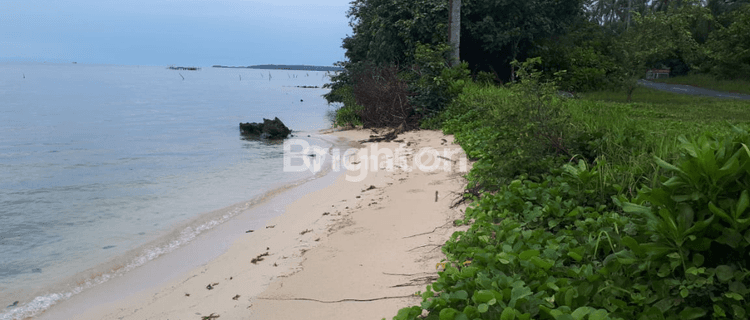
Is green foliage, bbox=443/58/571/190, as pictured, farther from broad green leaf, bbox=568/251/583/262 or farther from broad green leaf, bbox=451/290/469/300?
broad green leaf, bbox=451/290/469/300

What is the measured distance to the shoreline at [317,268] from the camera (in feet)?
13.1

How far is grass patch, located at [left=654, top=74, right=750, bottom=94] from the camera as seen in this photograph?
24733 millimetres

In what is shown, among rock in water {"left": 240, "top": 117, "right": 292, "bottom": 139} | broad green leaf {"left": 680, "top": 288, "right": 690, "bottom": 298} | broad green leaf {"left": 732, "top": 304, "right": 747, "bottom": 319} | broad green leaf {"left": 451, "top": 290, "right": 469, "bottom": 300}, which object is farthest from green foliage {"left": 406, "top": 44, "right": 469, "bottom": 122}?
broad green leaf {"left": 732, "top": 304, "right": 747, "bottom": 319}

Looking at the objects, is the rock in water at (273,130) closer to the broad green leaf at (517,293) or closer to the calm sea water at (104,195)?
the calm sea water at (104,195)

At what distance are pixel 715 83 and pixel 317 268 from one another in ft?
107

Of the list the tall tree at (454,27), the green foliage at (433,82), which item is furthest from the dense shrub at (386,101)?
the tall tree at (454,27)

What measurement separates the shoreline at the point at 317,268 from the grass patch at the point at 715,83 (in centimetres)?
2392

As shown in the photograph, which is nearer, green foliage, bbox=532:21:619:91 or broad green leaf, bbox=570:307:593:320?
broad green leaf, bbox=570:307:593:320

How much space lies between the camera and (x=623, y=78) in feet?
51.4

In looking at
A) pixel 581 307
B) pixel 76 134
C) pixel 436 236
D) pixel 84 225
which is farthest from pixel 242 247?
pixel 76 134

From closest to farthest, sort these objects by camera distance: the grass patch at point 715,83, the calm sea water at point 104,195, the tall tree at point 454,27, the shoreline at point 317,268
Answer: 1. the shoreline at point 317,268
2. the calm sea water at point 104,195
3. the tall tree at point 454,27
4. the grass patch at point 715,83

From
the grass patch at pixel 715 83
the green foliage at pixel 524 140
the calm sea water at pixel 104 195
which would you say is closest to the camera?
the green foliage at pixel 524 140

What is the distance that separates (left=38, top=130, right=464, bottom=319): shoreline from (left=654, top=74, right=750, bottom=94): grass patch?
2392 cm

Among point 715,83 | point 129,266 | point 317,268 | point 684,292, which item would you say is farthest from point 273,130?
point 715,83
